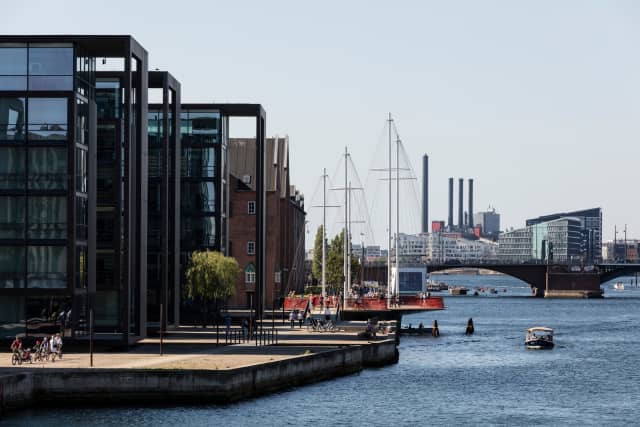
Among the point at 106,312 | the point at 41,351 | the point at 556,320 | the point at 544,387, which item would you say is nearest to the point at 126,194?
the point at 106,312

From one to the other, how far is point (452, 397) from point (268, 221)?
84.6 meters

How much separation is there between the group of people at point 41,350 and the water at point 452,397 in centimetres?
884

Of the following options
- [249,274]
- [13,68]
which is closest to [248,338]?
[13,68]

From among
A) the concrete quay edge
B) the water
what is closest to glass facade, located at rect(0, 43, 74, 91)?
the concrete quay edge

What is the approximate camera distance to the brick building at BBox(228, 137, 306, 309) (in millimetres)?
150500

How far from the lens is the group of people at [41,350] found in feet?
238

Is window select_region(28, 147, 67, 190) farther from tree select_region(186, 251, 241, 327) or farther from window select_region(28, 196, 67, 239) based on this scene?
tree select_region(186, 251, 241, 327)

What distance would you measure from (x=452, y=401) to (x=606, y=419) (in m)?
10.1

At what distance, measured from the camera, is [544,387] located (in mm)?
87500

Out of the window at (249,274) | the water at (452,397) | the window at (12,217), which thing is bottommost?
the water at (452,397)

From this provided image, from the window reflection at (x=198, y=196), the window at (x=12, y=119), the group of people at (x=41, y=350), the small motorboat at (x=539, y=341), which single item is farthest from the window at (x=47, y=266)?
the small motorboat at (x=539, y=341)

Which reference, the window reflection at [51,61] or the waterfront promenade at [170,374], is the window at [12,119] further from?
the waterfront promenade at [170,374]

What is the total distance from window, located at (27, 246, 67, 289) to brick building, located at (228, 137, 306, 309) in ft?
177

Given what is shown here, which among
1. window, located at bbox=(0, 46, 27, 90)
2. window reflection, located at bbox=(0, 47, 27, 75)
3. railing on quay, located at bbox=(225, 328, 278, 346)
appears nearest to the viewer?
window, located at bbox=(0, 46, 27, 90)
